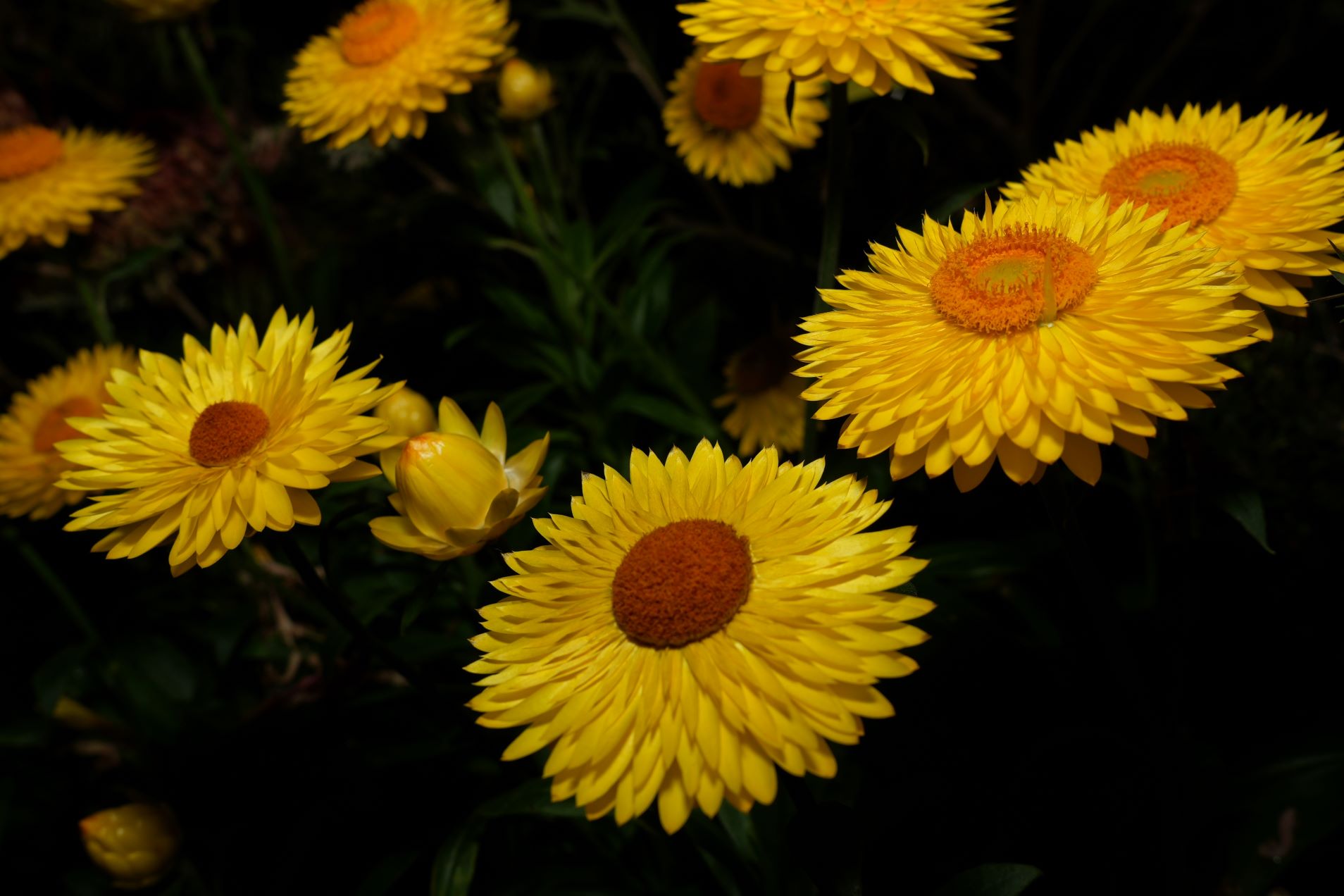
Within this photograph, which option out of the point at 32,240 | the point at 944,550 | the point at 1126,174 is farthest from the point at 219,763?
the point at 1126,174

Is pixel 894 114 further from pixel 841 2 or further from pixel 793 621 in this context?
pixel 793 621

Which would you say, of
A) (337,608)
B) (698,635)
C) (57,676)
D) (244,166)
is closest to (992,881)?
(698,635)

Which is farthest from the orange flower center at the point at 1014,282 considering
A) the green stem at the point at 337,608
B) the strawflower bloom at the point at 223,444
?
the green stem at the point at 337,608

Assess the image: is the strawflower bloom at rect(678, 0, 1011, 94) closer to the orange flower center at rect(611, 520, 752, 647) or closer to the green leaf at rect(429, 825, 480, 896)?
the orange flower center at rect(611, 520, 752, 647)

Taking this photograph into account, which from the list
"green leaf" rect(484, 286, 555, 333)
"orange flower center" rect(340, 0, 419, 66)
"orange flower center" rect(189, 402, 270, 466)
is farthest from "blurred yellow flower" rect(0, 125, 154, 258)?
"orange flower center" rect(189, 402, 270, 466)

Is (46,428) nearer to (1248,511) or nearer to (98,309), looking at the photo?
(98,309)

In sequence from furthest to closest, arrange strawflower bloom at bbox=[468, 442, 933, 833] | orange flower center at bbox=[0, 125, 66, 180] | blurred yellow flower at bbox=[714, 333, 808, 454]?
blurred yellow flower at bbox=[714, 333, 808, 454]
orange flower center at bbox=[0, 125, 66, 180]
strawflower bloom at bbox=[468, 442, 933, 833]

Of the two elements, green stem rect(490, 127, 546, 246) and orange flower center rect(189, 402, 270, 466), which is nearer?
orange flower center rect(189, 402, 270, 466)
